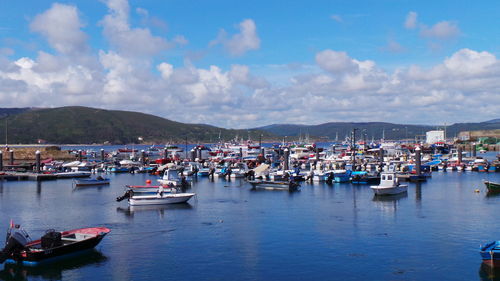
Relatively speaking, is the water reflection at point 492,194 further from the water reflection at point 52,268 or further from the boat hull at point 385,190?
the water reflection at point 52,268

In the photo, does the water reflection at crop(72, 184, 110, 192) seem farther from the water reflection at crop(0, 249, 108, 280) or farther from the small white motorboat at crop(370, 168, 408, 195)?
the water reflection at crop(0, 249, 108, 280)

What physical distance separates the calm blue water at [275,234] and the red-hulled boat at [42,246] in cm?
62

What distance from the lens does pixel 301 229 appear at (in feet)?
133

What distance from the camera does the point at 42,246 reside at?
31.0 meters

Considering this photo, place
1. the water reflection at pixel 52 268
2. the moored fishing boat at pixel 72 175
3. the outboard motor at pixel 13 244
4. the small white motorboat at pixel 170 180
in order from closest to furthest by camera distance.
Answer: the water reflection at pixel 52 268, the outboard motor at pixel 13 244, the small white motorboat at pixel 170 180, the moored fishing boat at pixel 72 175

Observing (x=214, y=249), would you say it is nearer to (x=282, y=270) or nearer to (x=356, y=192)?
(x=282, y=270)

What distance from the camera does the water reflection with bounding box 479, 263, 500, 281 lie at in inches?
1054

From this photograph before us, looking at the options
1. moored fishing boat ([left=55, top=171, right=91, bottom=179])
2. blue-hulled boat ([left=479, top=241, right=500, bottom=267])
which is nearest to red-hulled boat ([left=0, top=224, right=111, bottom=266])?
blue-hulled boat ([left=479, top=241, right=500, bottom=267])

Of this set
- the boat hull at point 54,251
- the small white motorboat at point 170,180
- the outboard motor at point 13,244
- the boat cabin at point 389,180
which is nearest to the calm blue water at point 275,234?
the boat hull at point 54,251

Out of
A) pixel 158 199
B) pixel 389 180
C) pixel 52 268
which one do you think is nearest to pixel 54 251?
pixel 52 268

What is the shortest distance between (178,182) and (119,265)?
4575 centimetres

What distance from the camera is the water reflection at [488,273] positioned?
26.8 meters

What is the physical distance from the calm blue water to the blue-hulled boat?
42.1 inches

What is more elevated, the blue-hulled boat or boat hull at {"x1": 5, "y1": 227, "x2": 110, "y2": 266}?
the blue-hulled boat
